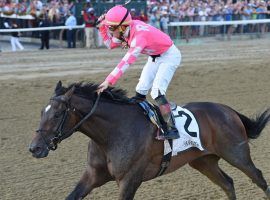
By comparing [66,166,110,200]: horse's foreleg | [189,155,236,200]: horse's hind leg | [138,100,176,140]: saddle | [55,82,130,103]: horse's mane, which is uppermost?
[55,82,130,103]: horse's mane

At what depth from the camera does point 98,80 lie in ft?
48.3

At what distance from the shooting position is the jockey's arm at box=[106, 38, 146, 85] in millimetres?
5535

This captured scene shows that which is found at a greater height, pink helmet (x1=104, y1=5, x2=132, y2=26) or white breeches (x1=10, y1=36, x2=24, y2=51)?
pink helmet (x1=104, y1=5, x2=132, y2=26)

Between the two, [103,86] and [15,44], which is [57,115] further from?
[15,44]

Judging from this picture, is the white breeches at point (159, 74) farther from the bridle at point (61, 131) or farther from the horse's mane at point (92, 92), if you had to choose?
the bridle at point (61, 131)

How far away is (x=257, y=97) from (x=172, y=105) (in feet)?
23.3

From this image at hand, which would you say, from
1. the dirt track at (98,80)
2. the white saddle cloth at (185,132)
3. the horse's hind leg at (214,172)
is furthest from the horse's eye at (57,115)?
the horse's hind leg at (214,172)

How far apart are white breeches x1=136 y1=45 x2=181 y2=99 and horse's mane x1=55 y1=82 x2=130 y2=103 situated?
11.4 inches

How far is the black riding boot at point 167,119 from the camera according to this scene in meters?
5.91

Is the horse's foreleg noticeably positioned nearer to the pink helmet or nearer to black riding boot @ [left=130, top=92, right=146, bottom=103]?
black riding boot @ [left=130, top=92, right=146, bottom=103]

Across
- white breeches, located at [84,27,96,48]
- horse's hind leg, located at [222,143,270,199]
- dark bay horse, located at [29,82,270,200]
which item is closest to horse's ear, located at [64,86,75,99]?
dark bay horse, located at [29,82,270,200]

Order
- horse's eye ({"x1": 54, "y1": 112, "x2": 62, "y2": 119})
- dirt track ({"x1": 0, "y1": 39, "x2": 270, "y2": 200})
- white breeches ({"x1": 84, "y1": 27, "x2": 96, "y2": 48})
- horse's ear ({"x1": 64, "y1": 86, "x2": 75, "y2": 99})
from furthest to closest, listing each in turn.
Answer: white breeches ({"x1": 84, "y1": 27, "x2": 96, "y2": 48}) < dirt track ({"x1": 0, "y1": 39, "x2": 270, "y2": 200}) < horse's ear ({"x1": 64, "y1": 86, "x2": 75, "y2": 99}) < horse's eye ({"x1": 54, "y1": 112, "x2": 62, "y2": 119})

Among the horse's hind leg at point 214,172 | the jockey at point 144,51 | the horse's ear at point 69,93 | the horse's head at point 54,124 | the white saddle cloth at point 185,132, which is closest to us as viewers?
the horse's head at point 54,124

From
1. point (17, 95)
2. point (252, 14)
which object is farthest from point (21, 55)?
point (252, 14)
